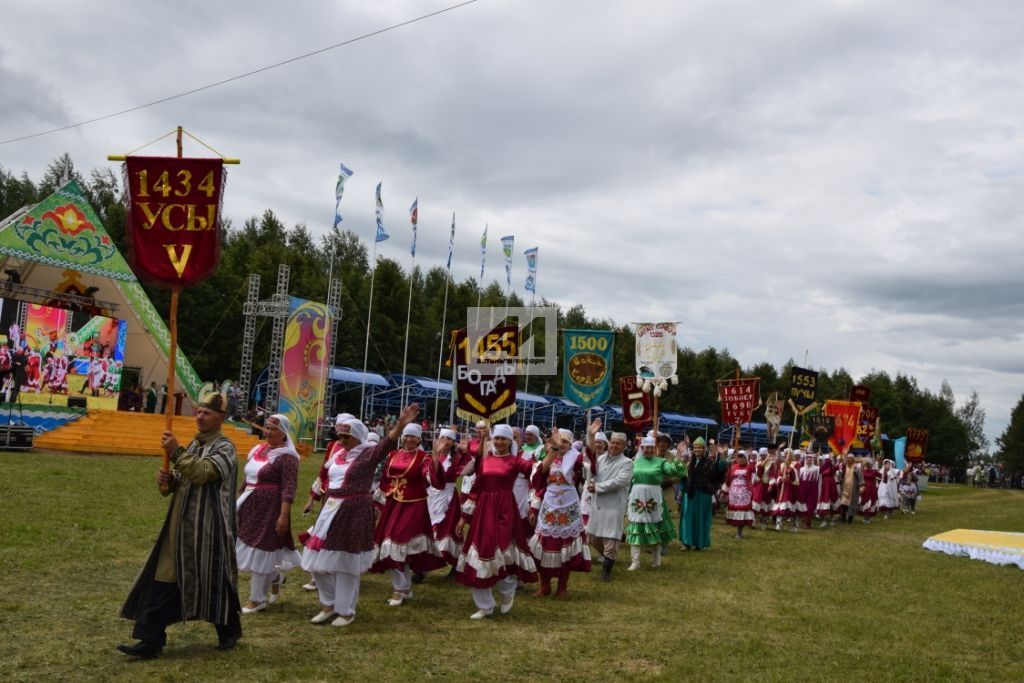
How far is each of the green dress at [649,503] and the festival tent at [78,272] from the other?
2237 centimetres

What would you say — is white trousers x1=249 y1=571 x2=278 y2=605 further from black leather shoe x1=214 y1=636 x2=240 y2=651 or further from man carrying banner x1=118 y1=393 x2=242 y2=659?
man carrying banner x1=118 y1=393 x2=242 y2=659

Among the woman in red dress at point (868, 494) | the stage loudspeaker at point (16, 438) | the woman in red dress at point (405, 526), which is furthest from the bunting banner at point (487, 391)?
the woman in red dress at point (868, 494)

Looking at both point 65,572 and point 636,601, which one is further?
point 636,601

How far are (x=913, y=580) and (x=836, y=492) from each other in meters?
10.7

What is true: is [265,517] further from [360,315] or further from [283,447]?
[360,315]

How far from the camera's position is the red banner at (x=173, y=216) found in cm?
712

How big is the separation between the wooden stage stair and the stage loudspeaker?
219 centimetres

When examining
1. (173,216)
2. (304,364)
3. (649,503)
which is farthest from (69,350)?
(173,216)

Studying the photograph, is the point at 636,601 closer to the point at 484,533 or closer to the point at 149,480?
the point at 484,533

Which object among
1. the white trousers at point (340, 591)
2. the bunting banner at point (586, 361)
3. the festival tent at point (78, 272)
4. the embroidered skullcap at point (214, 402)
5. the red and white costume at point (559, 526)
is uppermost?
A: the festival tent at point (78, 272)

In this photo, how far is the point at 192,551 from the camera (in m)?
6.31

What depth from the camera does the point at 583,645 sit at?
7676 mm

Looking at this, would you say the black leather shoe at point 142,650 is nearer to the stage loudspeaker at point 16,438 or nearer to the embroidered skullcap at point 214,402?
the embroidered skullcap at point 214,402

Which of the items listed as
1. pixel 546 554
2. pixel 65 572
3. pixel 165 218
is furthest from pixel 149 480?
pixel 165 218
